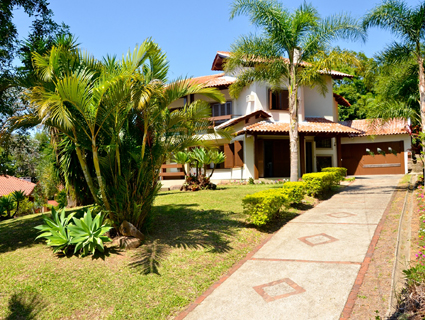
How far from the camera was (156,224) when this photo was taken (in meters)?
7.52

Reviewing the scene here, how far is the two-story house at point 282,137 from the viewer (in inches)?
690

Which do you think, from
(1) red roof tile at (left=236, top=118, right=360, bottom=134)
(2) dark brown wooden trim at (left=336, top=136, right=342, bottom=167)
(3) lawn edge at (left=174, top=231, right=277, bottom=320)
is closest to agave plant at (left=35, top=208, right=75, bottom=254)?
(3) lawn edge at (left=174, top=231, right=277, bottom=320)

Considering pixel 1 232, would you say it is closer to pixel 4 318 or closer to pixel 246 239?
pixel 4 318

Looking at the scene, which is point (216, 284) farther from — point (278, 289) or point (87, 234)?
point (87, 234)

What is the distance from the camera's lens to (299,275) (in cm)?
Answer: 497

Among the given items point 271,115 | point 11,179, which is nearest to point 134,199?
point 271,115

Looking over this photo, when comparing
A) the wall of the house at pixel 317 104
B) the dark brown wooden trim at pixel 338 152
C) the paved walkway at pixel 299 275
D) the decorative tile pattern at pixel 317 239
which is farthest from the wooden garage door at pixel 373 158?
the decorative tile pattern at pixel 317 239

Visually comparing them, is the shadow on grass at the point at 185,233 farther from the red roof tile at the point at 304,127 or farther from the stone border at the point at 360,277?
the red roof tile at the point at 304,127

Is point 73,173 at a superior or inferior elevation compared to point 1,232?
superior

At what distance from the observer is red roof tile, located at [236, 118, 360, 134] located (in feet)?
53.1

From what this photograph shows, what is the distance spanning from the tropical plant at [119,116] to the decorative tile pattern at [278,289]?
9.23 ft

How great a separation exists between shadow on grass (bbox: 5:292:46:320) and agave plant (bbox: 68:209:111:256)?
1055 mm

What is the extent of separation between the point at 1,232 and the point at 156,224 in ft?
12.2

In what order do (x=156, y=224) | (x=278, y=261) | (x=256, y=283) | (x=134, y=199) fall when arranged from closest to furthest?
1. (x=256, y=283)
2. (x=278, y=261)
3. (x=134, y=199)
4. (x=156, y=224)
